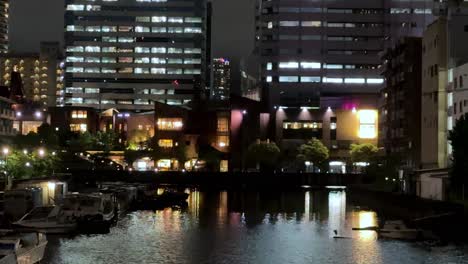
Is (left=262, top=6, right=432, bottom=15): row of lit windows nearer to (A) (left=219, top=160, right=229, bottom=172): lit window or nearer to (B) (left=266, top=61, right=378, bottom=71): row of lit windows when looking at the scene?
(B) (left=266, top=61, right=378, bottom=71): row of lit windows

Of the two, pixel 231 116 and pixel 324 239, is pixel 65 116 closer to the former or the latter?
pixel 231 116

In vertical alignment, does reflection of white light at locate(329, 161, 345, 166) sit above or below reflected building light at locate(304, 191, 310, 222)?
above

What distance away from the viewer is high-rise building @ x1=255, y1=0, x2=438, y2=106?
Result: 166 metres

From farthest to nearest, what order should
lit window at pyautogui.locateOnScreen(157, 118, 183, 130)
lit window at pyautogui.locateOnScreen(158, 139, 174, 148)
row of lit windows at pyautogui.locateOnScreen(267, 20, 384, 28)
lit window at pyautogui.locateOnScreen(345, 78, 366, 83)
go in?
lit window at pyautogui.locateOnScreen(345, 78, 366, 83)
row of lit windows at pyautogui.locateOnScreen(267, 20, 384, 28)
lit window at pyautogui.locateOnScreen(157, 118, 183, 130)
lit window at pyautogui.locateOnScreen(158, 139, 174, 148)

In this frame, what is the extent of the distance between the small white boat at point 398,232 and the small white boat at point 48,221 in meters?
21.9

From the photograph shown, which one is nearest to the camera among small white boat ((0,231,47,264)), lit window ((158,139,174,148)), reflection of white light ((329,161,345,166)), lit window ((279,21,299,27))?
small white boat ((0,231,47,264))

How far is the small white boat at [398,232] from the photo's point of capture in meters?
49.2

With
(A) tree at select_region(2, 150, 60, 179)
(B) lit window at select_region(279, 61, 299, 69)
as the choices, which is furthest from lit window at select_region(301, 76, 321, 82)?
(A) tree at select_region(2, 150, 60, 179)

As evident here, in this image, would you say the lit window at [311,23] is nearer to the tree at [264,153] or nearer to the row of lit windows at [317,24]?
the row of lit windows at [317,24]

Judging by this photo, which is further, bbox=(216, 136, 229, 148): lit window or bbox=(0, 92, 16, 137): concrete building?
bbox=(216, 136, 229, 148): lit window

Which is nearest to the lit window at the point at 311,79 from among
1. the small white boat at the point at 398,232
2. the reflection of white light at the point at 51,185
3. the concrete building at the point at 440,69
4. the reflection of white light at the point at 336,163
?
the reflection of white light at the point at 336,163

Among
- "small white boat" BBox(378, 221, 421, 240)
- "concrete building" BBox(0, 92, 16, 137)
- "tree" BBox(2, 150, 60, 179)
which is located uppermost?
"concrete building" BBox(0, 92, 16, 137)

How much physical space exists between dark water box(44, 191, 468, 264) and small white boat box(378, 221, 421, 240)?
87cm

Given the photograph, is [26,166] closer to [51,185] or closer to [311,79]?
[51,185]
